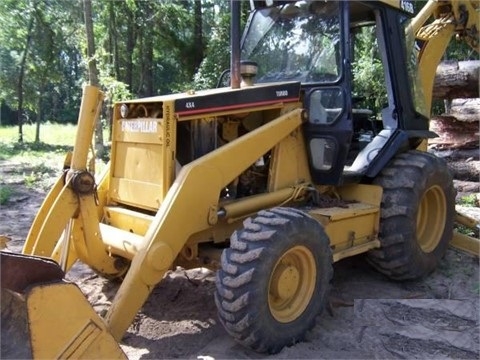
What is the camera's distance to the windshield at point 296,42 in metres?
4.50

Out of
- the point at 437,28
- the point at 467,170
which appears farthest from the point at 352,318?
the point at 467,170

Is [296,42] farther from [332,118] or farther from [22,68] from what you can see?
[22,68]

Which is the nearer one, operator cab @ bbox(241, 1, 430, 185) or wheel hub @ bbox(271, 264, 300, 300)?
wheel hub @ bbox(271, 264, 300, 300)

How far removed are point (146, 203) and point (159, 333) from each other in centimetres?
95

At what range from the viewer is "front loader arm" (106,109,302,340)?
10.5 feet

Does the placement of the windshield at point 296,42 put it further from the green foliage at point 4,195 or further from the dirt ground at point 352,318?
→ the green foliage at point 4,195

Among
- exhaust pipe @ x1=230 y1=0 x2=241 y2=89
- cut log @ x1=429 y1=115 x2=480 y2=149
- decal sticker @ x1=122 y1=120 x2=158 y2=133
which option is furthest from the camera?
cut log @ x1=429 y1=115 x2=480 y2=149

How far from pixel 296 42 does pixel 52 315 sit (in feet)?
10.3

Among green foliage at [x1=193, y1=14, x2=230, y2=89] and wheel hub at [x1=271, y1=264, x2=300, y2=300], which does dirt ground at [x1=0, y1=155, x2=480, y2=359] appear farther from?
green foliage at [x1=193, y1=14, x2=230, y2=89]

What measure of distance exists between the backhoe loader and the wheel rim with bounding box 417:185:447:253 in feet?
0.05

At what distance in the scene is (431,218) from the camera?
17.0ft

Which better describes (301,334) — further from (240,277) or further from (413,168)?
(413,168)

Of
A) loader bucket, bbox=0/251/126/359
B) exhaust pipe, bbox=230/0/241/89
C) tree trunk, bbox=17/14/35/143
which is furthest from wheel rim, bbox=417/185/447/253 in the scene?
tree trunk, bbox=17/14/35/143

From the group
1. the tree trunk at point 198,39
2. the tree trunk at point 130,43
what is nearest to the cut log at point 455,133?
the tree trunk at point 198,39
